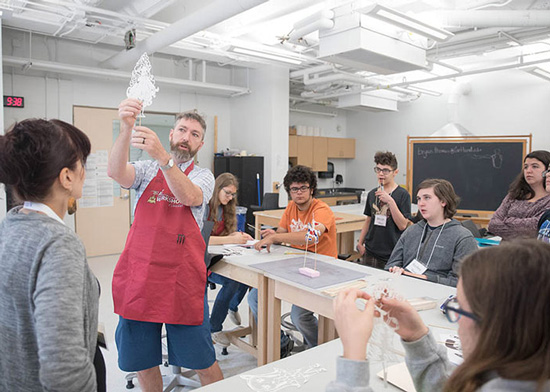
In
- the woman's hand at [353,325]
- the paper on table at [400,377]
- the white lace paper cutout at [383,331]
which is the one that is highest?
the woman's hand at [353,325]

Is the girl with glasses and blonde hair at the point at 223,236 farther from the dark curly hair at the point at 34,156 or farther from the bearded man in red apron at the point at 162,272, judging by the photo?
the dark curly hair at the point at 34,156

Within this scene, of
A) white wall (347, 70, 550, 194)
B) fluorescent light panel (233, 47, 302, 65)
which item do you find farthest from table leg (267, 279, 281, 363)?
white wall (347, 70, 550, 194)

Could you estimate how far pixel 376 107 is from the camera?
26.2 feet

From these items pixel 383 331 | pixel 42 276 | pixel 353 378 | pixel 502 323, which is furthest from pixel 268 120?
pixel 502 323

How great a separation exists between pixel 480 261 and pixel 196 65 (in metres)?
6.66

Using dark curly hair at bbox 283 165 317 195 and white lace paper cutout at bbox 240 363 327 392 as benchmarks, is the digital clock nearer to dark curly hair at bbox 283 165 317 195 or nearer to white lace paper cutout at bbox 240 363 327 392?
dark curly hair at bbox 283 165 317 195

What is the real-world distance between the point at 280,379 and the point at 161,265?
0.78 meters

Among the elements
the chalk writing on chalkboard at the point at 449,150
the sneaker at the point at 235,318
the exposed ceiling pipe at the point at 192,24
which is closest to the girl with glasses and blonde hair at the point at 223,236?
the sneaker at the point at 235,318

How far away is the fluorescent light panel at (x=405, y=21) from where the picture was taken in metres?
3.26

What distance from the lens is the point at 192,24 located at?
394 cm

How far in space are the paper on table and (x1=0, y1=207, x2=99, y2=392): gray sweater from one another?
0.89 metres

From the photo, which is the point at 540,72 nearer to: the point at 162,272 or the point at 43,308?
the point at 162,272

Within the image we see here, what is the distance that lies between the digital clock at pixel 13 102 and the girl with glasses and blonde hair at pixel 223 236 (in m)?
3.64

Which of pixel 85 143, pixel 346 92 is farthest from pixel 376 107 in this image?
pixel 85 143
